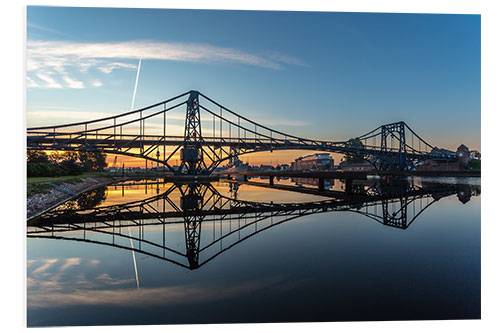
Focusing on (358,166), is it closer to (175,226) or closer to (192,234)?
(175,226)

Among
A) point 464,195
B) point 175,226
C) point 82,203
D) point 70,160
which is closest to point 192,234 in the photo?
point 175,226

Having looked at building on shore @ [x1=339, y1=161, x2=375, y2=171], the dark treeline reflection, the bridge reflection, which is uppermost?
building on shore @ [x1=339, y1=161, x2=375, y2=171]

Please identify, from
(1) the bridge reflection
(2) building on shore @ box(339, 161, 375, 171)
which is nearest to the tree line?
(1) the bridge reflection

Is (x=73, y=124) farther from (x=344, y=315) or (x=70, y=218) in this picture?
(x=344, y=315)

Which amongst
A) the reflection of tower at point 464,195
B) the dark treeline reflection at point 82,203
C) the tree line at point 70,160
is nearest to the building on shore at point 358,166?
the tree line at point 70,160

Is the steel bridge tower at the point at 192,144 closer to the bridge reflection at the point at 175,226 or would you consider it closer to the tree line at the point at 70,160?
the tree line at the point at 70,160

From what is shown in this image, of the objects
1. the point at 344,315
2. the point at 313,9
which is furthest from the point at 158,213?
the point at 344,315

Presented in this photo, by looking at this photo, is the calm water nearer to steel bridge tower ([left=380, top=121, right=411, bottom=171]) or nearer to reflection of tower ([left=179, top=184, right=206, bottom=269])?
reflection of tower ([left=179, top=184, right=206, bottom=269])

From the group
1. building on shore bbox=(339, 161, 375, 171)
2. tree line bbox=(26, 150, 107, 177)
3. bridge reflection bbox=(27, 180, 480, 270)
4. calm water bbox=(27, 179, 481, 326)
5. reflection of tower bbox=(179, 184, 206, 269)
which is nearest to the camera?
calm water bbox=(27, 179, 481, 326)
